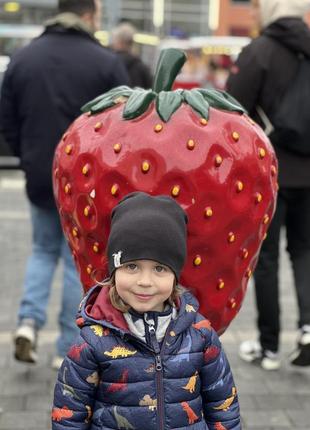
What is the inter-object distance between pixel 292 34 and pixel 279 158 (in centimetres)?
57

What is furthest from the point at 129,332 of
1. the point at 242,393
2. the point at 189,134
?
the point at 242,393

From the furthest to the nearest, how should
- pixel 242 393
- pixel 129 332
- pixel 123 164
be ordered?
pixel 242 393 → pixel 123 164 → pixel 129 332

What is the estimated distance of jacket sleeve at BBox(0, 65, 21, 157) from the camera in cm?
384

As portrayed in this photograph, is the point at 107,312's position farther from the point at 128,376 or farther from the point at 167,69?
the point at 167,69

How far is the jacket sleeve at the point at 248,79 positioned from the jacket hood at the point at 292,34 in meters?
0.14

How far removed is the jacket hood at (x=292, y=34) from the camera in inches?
144

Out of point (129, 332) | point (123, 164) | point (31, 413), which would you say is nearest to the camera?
point (129, 332)

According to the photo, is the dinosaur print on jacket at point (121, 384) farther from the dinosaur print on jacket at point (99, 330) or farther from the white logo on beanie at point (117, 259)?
the white logo on beanie at point (117, 259)

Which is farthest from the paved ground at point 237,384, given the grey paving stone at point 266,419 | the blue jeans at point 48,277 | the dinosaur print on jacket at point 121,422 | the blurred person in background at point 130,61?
the blurred person in background at point 130,61

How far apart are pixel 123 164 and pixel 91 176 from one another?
116 mm

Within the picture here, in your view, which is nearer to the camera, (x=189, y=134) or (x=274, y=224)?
(x=189, y=134)

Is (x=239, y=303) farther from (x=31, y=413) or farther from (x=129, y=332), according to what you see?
(x=31, y=413)

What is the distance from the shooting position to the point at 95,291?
2143mm

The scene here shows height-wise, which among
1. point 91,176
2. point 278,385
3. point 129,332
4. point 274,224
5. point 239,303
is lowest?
point 278,385
